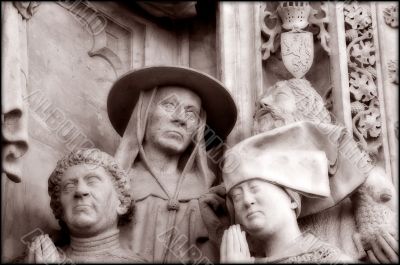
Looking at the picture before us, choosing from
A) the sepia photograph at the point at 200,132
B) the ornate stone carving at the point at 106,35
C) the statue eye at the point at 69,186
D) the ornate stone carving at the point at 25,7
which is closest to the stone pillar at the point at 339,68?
the sepia photograph at the point at 200,132

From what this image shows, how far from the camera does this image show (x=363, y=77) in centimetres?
731

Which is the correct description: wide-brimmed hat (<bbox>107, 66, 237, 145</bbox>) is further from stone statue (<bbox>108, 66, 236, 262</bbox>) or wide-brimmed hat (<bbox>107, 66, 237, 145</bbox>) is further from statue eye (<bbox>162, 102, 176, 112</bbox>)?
statue eye (<bbox>162, 102, 176, 112</bbox>)

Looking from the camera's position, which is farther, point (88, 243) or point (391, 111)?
point (391, 111)

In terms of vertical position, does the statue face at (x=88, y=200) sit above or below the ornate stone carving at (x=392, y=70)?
below

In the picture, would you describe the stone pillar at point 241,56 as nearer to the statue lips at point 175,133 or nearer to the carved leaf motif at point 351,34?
the statue lips at point 175,133

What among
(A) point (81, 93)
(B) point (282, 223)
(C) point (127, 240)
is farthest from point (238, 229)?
(A) point (81, 93)

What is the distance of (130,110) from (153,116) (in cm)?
→ 20

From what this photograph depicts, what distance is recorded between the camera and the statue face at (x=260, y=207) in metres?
6.33

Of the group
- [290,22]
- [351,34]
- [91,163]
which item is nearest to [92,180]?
[91,163]

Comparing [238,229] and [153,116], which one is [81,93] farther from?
[238,229]

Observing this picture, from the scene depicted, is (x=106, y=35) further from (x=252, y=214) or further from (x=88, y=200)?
(x=252, y=214)

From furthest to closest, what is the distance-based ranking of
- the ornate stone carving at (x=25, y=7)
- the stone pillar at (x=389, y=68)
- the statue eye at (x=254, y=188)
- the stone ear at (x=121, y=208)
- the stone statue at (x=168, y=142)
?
1. the stone pillar at (x=389, y=68)
2. the stone statue at (x=168, y=142)
3. the stone ear at (x=121, y=208)
4. the ornate stone carving at (x=25, y=7)
5. the statue eye at (x=254, y=188)

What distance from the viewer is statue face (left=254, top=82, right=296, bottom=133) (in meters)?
6.88

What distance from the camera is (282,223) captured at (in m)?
6.37
